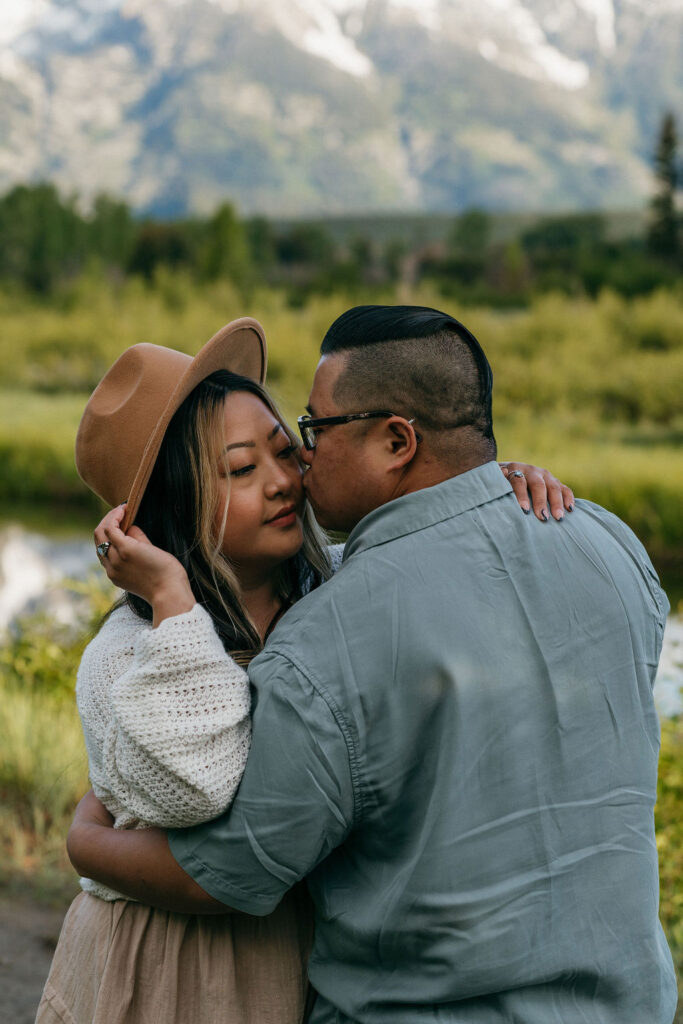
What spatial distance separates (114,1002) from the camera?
1.76 metres

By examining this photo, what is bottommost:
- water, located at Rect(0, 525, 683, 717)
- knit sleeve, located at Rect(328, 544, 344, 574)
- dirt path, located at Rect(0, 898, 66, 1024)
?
water, located at Rect(0, 525, 683, 717)

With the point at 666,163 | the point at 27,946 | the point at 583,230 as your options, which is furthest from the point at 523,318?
the point at 27,946

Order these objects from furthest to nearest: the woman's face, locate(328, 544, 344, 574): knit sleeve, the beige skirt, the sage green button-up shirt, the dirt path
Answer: the dirt path, locate(328, 544, 344, 574): knit sleeve, the woman's face, the beige skirt, the sage green button-up shirt

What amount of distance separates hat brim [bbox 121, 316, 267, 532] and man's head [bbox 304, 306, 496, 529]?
36cm

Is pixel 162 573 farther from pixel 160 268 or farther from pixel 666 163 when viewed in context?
pixel 160 268

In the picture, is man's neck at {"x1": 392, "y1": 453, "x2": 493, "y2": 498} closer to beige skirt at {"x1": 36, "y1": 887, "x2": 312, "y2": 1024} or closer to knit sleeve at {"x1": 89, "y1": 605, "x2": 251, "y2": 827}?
knit sleeve at {"x1": 89, "y1": 605, "x2": 251, "y2": 827}

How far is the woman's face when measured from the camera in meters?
2.02

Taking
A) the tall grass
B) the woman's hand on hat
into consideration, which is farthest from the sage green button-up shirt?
the tall grass

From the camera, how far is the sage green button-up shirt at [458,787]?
1373 millimetres

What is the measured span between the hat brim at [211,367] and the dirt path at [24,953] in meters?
2.43

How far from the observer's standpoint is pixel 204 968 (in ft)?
5.73

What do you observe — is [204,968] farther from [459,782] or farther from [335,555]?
[335,555]

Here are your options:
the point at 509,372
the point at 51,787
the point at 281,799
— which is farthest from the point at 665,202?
the point at 281,799

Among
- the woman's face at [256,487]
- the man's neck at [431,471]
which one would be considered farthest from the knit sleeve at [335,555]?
the man's neck at [431,471]
